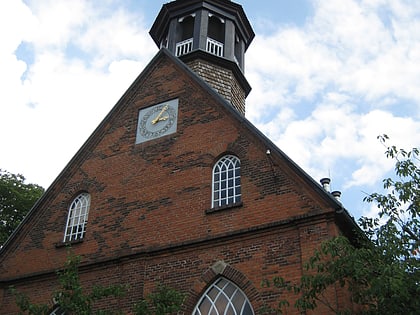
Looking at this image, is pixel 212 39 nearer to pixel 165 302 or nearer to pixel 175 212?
pixel 175 212

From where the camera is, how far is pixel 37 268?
57.8ft

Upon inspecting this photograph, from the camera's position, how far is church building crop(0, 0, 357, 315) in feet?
46.1

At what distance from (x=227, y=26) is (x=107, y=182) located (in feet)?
31.2

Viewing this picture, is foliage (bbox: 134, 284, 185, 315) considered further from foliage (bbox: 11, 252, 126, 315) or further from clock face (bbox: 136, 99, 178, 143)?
clock face (bbox: 136, 99, 178, 143)

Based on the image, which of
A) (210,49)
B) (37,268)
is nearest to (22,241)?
(37,268)

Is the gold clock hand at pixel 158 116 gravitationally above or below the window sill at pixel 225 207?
above

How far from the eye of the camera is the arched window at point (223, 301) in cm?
1372

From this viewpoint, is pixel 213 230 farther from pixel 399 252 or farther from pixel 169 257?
pixel 399 252

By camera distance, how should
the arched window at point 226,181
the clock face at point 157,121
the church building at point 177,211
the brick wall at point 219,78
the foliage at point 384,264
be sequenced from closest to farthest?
the foliage at point 384,264
the church building at point 177,211
the arched window at point 226,181
the clock face at point 157,121
the brick wall at point 219,78

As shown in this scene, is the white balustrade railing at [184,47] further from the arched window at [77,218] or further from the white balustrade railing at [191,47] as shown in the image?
the arched window at [77,218]

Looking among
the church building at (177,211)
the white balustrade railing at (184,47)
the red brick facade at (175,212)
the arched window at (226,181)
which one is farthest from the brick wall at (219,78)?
the arched window at (226,181)

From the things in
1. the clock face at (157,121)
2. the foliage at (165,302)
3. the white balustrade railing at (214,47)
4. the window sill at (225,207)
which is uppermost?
the white balustrade railing at (214,47)

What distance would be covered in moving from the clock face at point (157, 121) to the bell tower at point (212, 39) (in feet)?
11.9

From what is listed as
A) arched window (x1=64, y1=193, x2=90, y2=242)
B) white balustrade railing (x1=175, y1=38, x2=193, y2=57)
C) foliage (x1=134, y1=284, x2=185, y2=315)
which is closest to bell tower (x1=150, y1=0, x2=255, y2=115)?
white balustrade railing (x1=175, y1=38, x2=193, y2=57)
